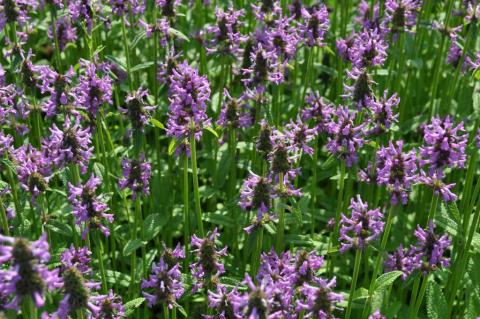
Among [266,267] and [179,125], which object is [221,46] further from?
[266,267]

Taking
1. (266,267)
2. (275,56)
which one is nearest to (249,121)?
(275,56)

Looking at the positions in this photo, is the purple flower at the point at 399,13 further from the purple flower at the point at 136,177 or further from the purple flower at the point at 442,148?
the purple flower at the point at 136,177

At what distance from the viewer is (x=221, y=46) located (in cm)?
700

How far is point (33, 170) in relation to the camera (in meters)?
5.42

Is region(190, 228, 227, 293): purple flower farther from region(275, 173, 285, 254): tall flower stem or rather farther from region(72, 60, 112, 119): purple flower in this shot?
region(72, 60, 112, 119): purple flower

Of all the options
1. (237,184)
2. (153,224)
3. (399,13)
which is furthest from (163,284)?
(399,13)

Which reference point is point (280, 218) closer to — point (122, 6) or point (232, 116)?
point (232, 116)

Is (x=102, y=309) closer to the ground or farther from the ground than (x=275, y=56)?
closer to the ground

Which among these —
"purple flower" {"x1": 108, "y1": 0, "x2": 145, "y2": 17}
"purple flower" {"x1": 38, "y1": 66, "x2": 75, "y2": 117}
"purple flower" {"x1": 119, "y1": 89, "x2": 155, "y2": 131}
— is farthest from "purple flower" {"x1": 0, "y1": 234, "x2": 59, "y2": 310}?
"purple flower" {"x1": 108, "y1": 0, "x2": 145, "y2": 17}

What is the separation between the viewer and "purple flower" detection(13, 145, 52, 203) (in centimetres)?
538

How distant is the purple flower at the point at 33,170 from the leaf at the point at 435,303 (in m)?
3.23

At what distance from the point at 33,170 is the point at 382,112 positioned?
9.08 ft

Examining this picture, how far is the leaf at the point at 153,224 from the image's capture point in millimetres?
6223

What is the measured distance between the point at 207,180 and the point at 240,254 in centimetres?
137
